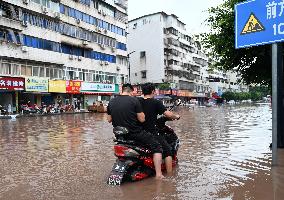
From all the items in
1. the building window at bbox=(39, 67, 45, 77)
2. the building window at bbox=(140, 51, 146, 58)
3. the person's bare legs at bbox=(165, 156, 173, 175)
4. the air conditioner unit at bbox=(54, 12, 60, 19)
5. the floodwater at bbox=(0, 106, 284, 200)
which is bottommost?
the floodwater at bbox=(0, 106, 284, 200)

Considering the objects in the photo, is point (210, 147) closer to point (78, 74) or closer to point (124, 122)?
point (124, 122)

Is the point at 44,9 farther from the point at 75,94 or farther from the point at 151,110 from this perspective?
the point at 151,110

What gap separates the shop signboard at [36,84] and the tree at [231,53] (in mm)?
27912

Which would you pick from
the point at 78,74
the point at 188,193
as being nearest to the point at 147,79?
the point at 78,74

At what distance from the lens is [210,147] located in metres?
10.7

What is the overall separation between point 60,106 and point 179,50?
46.7m

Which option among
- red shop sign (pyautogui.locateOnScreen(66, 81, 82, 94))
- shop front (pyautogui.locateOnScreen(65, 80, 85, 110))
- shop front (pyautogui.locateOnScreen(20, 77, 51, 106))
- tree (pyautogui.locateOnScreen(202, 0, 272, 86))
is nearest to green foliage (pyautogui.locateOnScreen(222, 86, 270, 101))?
shop front (pyautogui.locateOnScreen(65, 80, 85, 110))

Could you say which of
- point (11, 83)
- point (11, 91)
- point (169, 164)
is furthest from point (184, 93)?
point (169, 164)

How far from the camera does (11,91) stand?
130ft

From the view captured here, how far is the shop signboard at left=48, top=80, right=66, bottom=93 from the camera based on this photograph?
4466 centimetres

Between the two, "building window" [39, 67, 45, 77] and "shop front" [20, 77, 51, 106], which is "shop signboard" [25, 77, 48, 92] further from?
"building window" [39, 67, 45, 77]

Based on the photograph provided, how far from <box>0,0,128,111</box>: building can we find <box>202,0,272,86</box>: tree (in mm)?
26414

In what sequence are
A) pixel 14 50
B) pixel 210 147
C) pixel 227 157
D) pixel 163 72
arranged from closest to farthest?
pixel 227 157
pixel 210 147
pixel 14 50
pixel 163 72

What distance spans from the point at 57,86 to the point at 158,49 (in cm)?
3662
